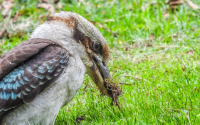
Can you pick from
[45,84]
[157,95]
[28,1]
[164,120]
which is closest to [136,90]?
[157,95]

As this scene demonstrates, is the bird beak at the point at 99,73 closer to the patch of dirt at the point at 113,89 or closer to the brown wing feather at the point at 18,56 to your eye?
the patch of dirt at the point at 113,89

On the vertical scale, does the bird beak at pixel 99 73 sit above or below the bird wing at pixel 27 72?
below

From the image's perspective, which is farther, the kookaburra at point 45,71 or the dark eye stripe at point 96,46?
the dark eye stripe at point 96,46

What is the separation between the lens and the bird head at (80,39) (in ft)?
17.2

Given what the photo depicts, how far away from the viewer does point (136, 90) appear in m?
5.95

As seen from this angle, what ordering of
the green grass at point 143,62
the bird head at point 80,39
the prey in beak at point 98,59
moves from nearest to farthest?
the green grass at point 143,62, the bird head at point 80,39, the prey in beak at point 98,59

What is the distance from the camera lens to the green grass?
5070 mm

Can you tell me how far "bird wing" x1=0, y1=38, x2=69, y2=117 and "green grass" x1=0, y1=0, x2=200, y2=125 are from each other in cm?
95

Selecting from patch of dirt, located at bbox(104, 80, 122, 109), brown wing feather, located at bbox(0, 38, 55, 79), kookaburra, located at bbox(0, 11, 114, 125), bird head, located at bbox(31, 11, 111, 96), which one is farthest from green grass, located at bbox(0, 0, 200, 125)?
brown wing feather, located at bbox(0, 38, 55, 79)

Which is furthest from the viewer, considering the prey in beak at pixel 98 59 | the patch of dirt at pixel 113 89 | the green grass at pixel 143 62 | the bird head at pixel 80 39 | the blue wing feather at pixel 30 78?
the patch of dirt at pixel 113 89

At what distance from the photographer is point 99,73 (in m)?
5.52

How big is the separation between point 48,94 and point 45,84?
13 centimetres

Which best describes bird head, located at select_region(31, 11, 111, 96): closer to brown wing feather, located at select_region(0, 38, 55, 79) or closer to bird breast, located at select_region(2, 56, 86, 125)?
bird breast, located at select_region(2, 56, 86, 125)

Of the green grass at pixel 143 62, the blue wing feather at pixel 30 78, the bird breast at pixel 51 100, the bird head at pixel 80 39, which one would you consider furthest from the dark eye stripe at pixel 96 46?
the blue wing feather at pixel 30 78
